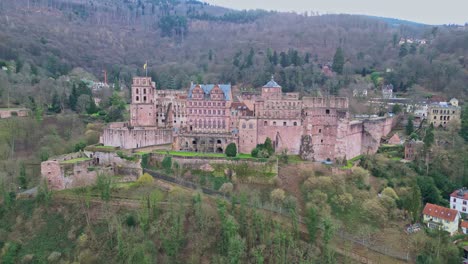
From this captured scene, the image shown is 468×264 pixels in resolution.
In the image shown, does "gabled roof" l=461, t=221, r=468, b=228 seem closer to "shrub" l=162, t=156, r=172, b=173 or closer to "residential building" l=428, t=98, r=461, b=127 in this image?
"residential building" l=428, t=98, r=461, b=127

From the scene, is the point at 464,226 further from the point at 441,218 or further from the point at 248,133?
the point at 248,133

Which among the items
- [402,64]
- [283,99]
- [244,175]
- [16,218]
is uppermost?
[402,64]

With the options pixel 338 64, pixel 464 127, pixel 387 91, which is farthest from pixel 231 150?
pixel 338 64

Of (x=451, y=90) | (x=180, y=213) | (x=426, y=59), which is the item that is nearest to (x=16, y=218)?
(x=180, y=213)

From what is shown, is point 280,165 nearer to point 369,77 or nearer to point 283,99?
point 283,99

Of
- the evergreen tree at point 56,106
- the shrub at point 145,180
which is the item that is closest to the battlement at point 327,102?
the shrub at point 145,180

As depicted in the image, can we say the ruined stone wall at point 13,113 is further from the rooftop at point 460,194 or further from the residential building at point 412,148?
the rooftop at point 460,194

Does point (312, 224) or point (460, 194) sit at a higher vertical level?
point (460, 194)
